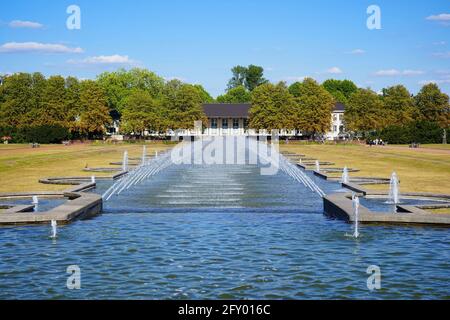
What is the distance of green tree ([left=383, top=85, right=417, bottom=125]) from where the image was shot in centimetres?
9650

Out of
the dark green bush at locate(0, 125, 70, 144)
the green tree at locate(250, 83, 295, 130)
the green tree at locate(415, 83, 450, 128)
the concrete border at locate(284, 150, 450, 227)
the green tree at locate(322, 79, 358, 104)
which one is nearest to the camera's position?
the concrete border at locate(284, 150, 450, 227)

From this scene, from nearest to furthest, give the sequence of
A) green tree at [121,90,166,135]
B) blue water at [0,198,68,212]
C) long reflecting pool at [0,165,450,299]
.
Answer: long reflecting pool at [0,165,450,299], blue water at [0,198,68,212], green tree at [121,90,166,135]

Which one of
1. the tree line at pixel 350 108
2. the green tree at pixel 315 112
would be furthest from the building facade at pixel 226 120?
the green tree at pixel 315 112

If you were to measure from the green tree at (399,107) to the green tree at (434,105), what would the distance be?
1807 millimetres

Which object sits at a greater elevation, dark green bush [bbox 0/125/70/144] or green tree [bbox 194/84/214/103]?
green tree [bbox 194/84/214/103]

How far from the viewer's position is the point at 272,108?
97.5 meters

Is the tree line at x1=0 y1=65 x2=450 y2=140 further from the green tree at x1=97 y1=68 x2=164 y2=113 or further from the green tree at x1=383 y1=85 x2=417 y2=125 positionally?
the green tree at x1=97 y1=68 x2=164 y2=113

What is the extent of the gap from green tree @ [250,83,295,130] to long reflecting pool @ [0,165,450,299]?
255 ft

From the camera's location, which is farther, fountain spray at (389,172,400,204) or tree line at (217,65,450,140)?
tree line at (217,65,450,140)

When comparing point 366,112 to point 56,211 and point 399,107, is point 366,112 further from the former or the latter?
point 56,211

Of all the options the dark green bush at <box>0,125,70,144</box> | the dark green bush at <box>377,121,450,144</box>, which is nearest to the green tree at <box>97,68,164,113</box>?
the dark green bush at <box>0,125,70,144</box>

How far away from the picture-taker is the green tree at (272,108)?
9631 cm

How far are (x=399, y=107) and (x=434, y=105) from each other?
5.63 metres

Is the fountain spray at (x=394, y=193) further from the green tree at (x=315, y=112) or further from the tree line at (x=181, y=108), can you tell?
the green tree at (x=315, y=112)
